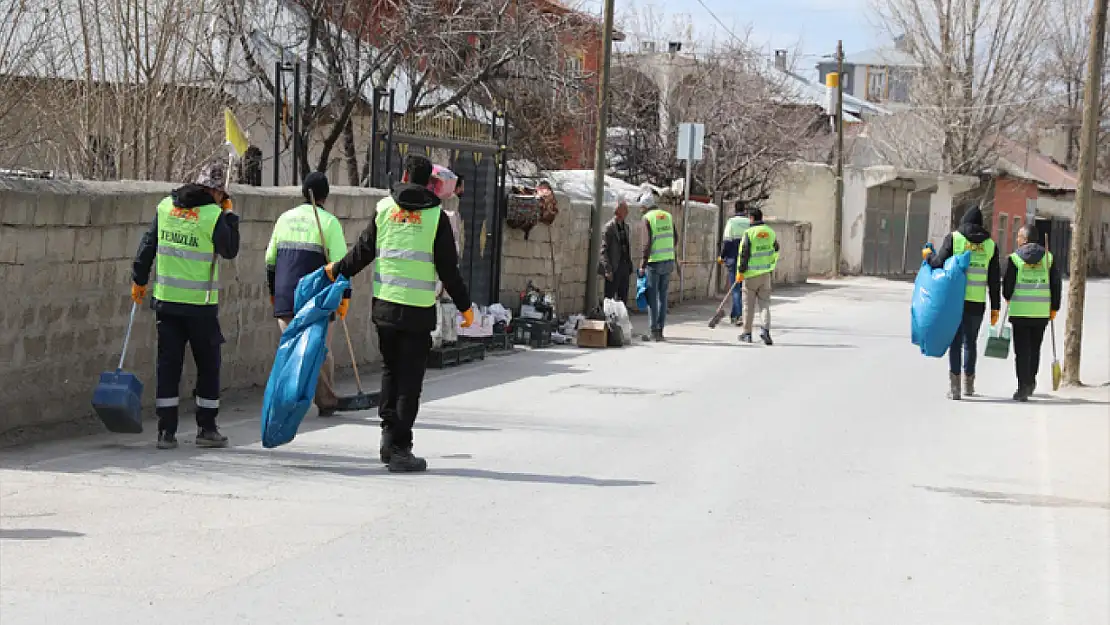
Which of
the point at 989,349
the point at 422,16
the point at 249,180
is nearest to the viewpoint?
the point at 989,349

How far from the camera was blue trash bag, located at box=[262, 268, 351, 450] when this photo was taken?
9.02 m

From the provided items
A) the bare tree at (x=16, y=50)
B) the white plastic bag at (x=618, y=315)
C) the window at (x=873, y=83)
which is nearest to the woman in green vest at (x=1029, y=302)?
the white plastic bag at (x=618, y=315)

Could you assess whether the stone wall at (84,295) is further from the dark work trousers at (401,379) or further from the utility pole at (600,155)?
the utility pole at (600,155)

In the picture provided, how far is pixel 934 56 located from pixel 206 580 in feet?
169

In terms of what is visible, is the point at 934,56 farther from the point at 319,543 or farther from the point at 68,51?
the point at 319,543

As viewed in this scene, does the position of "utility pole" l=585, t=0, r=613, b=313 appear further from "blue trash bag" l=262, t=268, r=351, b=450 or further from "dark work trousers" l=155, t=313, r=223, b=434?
"blue trash bag" l=262, t=268, r=351, b=450

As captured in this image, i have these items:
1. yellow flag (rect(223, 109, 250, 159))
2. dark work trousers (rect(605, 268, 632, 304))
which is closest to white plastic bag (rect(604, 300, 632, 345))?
dark work trousers (rect(605, 268, 632, 304))

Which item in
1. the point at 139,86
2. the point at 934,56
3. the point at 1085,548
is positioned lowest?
the point at 1085,548

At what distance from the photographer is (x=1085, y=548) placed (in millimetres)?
8164

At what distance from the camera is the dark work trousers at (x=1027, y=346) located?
49.7 feet

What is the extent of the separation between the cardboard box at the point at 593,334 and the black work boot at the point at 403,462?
9.79 meters

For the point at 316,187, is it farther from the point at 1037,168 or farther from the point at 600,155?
the point at 1037,168

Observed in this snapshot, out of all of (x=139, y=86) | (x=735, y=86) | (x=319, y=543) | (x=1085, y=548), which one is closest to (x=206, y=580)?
(x=319, y=543)

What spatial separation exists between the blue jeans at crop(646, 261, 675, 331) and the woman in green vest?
18.0ft
